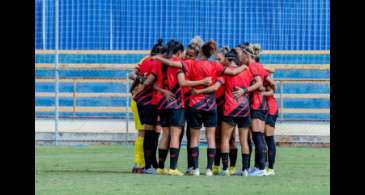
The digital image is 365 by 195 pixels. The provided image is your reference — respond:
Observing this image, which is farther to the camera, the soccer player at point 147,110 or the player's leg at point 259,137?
the player's leg at point 259,137

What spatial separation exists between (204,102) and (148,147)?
0.95 metres

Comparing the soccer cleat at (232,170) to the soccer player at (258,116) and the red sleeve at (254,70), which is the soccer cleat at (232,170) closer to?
the soccer player at (258,116)

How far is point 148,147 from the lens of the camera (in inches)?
545

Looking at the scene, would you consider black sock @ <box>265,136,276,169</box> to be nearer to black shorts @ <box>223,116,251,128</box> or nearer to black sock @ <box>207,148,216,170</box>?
black shorts @ <box>223,116,251,128</box>

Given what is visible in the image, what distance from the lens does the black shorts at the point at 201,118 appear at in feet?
44.1

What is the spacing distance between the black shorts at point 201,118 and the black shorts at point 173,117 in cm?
11

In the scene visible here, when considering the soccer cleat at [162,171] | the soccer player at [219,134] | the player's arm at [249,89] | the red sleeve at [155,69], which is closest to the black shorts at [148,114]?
the red sleeve at [155,69]

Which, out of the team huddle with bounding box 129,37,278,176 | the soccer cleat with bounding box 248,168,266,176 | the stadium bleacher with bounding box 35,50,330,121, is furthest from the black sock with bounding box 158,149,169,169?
the stadium bleacher with bounding box 35,50,330,121

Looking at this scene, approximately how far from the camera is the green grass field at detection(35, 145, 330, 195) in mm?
10875

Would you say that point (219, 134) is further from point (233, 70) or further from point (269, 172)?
point (233, 70)

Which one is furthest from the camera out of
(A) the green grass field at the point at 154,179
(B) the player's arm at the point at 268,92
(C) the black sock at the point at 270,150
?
(C) the black sock at the point at 270,150

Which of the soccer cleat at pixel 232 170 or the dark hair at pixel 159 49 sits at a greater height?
the dark hair at pixel 159 49
